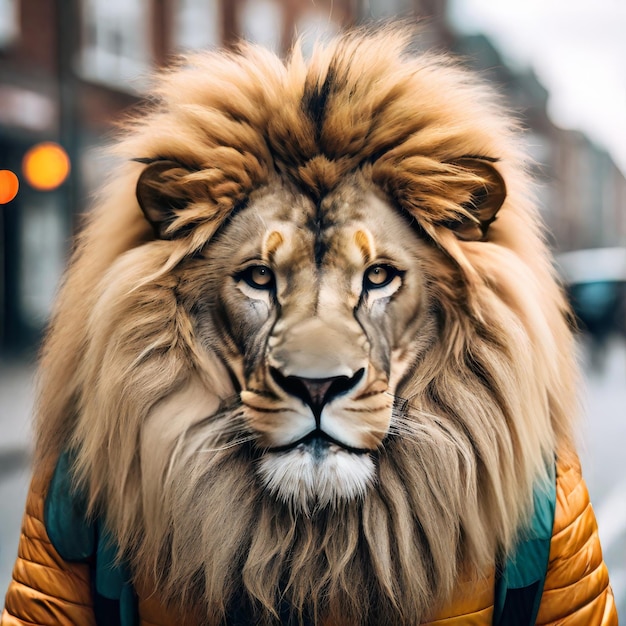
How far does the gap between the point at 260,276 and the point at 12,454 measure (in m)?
4.85

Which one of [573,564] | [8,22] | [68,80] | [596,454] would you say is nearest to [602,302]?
[596,454]

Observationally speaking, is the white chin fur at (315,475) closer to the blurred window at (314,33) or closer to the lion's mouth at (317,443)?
the lion's mouth at (317,443)

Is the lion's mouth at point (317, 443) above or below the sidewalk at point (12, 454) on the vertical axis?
above

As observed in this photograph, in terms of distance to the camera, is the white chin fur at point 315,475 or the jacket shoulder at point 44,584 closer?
the white chin fur at point 315,475

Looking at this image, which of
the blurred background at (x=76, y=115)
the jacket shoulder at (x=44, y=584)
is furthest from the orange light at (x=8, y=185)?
the jacket shoulder at (x=44, y=584)

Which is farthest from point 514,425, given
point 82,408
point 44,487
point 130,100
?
point 130,100

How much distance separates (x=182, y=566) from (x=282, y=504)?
0.17 m

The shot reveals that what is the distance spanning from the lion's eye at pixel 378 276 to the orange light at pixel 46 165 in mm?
8335

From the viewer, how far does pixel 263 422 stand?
1.15m

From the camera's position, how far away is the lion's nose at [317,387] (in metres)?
1.11

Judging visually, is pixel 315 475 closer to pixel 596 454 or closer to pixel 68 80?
pixel 596 454

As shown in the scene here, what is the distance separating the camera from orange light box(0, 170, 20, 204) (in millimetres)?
9290

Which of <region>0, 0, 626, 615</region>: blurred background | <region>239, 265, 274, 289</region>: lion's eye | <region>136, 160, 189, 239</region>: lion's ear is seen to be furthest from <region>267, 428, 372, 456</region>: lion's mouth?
<region>0, 0, 626, 615</region>: blurred background

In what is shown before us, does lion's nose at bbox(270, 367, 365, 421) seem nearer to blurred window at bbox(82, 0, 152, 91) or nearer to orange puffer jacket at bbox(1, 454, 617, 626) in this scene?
orange puffer jacket at bbox(1, 454, 617, 626)
